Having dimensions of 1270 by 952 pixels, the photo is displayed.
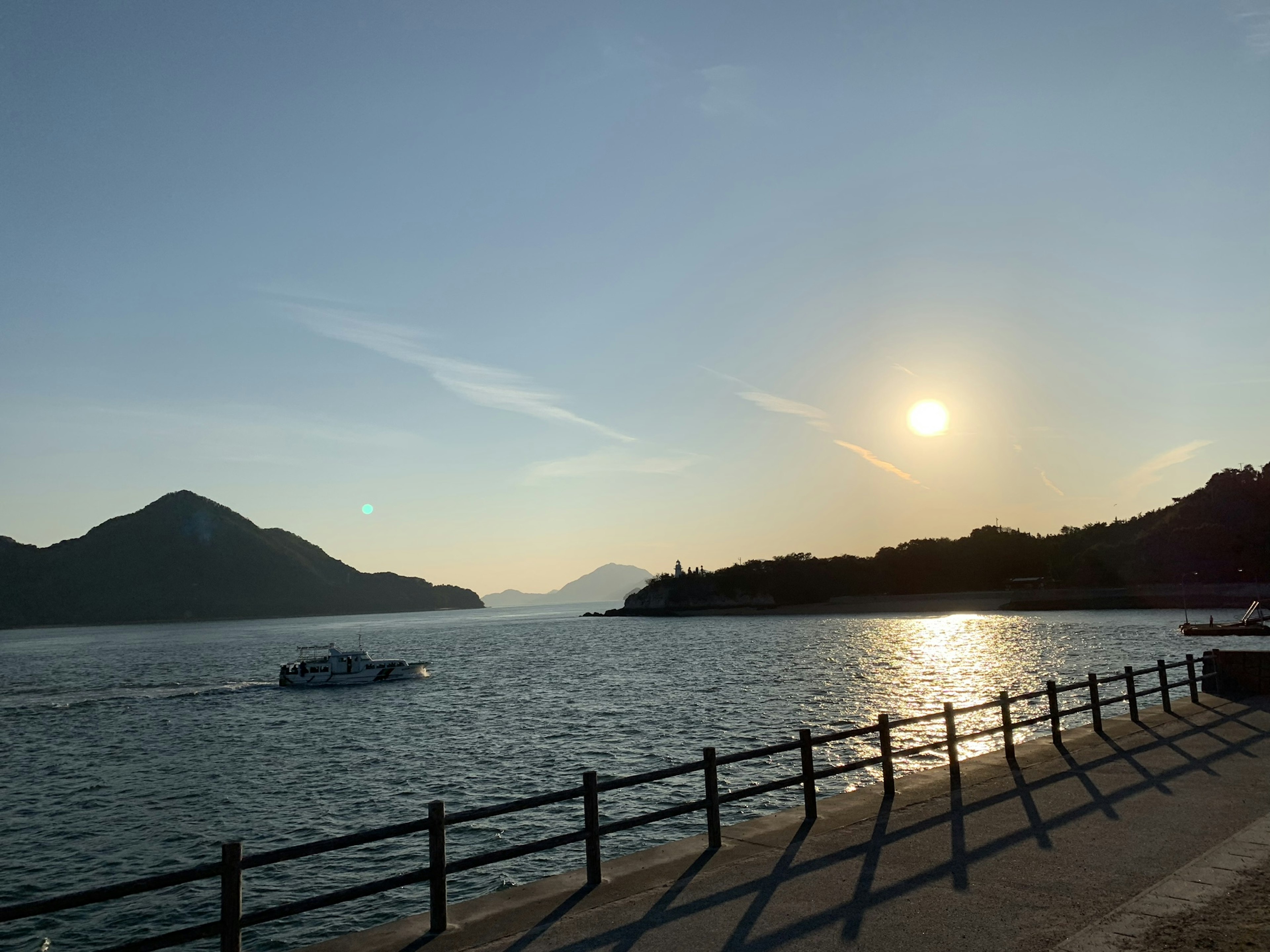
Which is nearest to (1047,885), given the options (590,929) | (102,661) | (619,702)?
(590,929)

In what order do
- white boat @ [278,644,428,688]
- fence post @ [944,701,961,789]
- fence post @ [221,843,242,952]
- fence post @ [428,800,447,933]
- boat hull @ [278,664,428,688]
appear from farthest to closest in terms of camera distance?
1. white boat @ [278,644,428,688]
2. boat hull @ [278,664,428,688]
3. fence post @ [944,701,961,789]
4. fence post @ [428,800,447,933]
5. fence post @ [221,843,242,952]

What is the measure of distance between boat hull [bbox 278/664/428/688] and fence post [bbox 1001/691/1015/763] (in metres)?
73.7

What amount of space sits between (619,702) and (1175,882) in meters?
46.5

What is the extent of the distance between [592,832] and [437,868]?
85.6 inches

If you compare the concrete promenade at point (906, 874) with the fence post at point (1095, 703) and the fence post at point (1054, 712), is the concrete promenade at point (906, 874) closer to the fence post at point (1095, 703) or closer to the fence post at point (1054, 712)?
the fence post at point (1054, 712)

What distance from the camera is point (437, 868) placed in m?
9.36

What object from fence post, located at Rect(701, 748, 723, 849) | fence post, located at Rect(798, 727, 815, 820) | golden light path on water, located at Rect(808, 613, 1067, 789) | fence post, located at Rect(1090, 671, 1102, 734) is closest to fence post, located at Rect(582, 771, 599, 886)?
fence post, located at Rect(701, 748, 723, 849)

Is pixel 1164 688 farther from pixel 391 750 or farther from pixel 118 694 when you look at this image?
pixel 118 694

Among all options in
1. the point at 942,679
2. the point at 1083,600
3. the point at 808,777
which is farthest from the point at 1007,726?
the point at 1083,600

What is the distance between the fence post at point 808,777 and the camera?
12.8 meters

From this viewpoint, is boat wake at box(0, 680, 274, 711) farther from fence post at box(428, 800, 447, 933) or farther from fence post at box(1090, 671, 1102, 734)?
fence post at box(1090, 671, 1102, 734)

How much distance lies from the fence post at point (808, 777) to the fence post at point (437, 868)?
5.94 metres

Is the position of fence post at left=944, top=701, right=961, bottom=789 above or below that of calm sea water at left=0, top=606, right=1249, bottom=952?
above

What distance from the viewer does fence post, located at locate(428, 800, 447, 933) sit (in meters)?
9.19
